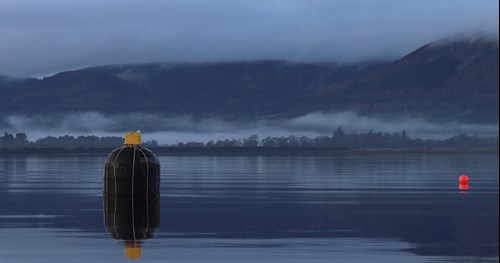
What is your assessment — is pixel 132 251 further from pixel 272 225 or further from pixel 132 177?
pixel 132 177

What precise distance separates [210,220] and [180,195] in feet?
61.8

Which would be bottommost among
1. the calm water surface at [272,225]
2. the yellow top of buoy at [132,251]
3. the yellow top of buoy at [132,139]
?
the yellow top of buoy at [132,251]

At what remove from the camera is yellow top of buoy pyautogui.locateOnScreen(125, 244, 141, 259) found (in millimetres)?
34562

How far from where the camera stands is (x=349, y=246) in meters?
37.3

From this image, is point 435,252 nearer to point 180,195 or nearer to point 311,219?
point 311,219

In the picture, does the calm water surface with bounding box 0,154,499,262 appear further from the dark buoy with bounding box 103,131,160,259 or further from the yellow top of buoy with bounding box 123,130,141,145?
the yellow top of buoy with bounding box 123,130,141,145

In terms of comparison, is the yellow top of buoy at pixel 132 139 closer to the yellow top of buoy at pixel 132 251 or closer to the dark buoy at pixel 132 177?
the dark buoy at pixel 132 177

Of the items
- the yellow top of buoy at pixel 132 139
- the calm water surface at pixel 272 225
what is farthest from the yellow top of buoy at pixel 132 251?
the yellow top of buoy at pixel 132 139

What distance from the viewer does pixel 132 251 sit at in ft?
118

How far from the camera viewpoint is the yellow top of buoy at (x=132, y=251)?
34.6m

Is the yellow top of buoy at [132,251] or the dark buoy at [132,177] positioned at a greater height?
the dark buoy at [132,177]

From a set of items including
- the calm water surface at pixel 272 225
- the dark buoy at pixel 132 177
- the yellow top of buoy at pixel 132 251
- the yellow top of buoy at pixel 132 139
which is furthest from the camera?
the yellow top of buoy at pixel 132 139

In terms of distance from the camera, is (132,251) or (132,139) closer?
(132,251)

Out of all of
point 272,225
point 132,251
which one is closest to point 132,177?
point 272,225
